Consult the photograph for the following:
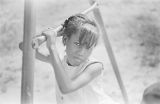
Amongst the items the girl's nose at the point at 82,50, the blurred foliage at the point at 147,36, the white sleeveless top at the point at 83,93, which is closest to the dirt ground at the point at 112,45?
the blurred foliage at the point at 147,36

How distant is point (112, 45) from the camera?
343 centimetres

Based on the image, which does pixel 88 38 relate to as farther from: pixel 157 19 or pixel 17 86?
pixel 157 19

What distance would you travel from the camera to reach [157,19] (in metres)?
3.74

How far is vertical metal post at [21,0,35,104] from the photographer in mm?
1191

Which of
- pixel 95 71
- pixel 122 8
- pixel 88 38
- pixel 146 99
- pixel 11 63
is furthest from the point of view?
pixel 122 8

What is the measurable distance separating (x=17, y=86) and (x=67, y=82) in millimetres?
1749

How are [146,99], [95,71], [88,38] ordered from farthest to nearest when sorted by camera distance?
[95,71], [88,38], [146,99]

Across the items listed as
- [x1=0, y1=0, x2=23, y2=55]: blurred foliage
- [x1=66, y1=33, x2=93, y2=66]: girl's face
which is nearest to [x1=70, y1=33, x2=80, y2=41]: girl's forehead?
[x1=66, y1=33, x2=93, y2=66]: girl's face

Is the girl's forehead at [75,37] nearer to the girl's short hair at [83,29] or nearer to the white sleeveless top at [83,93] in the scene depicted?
the girl's short hair at [83,29]

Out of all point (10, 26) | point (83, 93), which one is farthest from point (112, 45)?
point (83, 93)

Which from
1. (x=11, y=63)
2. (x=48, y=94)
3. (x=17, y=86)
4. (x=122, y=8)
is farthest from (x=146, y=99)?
(x=122, y=8)

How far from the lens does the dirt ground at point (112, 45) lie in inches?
113

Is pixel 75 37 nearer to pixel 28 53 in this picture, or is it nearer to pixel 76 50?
pixel 76 50

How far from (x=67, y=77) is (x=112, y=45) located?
2186mm
